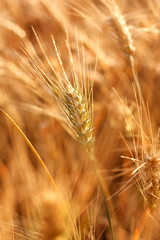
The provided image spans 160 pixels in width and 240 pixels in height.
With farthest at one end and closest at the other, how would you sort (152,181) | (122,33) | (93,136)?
(93,136) → (122,33) → (152,181)

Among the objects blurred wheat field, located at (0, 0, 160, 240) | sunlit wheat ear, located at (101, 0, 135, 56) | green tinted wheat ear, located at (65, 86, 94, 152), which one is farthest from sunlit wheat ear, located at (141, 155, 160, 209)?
sunlit wheat ear, located at (101, 0, 135, 56)

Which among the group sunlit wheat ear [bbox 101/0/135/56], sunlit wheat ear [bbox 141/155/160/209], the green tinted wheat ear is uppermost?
sunlit wheat ear [bbox 101/0/135/56]

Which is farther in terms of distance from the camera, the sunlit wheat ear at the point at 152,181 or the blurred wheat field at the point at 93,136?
the blurred wheat field at the point at 93,136

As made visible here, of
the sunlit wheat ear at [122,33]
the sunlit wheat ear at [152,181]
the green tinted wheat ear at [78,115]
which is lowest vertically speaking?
the sunlit wheat ear at [152,181]

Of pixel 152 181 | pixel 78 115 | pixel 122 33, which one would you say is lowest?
pixel 152 181

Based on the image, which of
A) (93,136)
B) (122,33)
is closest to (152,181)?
(122,33)

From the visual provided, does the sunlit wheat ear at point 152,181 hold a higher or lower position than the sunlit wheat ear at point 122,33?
lower

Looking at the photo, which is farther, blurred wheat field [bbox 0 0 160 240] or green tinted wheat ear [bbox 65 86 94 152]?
blurred wheat field [bbox 0 0 160 240]

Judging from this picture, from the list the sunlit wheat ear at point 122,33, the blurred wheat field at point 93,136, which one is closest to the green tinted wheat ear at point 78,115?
the blurred wheat field at point 93,136

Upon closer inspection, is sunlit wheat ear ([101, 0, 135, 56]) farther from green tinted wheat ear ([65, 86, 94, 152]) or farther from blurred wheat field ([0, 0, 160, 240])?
green tinted wheat ear ([65, 86, 94, 152])

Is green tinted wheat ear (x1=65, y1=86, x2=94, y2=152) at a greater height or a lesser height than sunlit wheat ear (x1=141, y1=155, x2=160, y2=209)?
greater

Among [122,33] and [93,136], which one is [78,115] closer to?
[122,33]

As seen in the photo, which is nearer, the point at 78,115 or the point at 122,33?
the point at 78,115

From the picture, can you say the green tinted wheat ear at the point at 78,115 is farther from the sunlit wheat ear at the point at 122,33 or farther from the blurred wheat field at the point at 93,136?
the sunlit wheat ear at the point at 122,33
